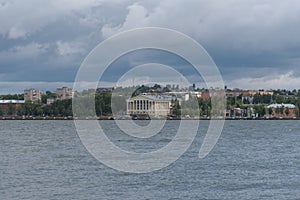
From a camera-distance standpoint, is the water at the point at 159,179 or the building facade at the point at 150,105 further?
the building facade at the point at 150,105

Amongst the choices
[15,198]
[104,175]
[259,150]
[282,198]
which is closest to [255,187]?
[282,198]

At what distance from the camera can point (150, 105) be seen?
181 meters

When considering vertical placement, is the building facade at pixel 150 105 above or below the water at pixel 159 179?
above

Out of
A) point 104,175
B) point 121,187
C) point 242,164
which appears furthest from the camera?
point 242,164

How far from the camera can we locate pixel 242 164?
4319 centimetres

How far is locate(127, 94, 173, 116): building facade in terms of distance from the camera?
178625 mm

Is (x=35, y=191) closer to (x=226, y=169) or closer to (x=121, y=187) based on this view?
(x=121, y=187)

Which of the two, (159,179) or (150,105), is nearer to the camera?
(159,179)

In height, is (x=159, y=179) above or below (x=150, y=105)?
below

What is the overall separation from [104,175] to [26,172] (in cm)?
500

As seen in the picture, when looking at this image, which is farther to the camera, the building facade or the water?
the building facade

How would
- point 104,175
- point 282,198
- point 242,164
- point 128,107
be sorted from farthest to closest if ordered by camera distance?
point 128,107 < point 242,164 < point 104,175 < point 282,198

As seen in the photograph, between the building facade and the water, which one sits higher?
the building facade

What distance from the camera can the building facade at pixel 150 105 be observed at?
179 m
